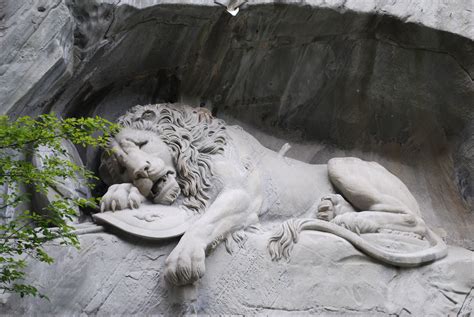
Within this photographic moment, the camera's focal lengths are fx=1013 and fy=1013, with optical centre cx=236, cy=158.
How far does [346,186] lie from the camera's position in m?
6.21

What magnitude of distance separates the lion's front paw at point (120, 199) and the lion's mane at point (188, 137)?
0.98 ft

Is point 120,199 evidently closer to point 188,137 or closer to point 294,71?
point 188,137

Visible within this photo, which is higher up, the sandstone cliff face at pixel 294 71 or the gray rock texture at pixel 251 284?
the sandstone cliff face at pixel 294 71

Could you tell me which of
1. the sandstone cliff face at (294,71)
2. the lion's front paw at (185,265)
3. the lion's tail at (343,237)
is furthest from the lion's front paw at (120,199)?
the lion's tail at (343,237)

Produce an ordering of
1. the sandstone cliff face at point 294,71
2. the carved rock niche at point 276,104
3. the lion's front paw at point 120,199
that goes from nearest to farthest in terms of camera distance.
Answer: the carved rock niche at point 276,104, the lion's front paw at point 120,199, the sandstone cliff face at point 294,71

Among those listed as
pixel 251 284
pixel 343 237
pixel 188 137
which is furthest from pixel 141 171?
pixel 343 237

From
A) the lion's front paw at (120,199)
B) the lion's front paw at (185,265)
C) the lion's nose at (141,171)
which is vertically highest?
the lion's nose at (141,171)

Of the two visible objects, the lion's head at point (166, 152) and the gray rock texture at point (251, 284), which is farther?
the lion's head at point (166, 152)

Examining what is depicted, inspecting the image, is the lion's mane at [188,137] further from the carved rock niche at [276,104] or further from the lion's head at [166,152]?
the carved rock niche at [276,104]

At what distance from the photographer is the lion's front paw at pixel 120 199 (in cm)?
566

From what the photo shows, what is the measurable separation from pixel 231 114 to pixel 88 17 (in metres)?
1.24

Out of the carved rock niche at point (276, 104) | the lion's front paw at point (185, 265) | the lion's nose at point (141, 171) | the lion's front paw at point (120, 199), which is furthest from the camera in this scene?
the lion's nose at point (141, 171)

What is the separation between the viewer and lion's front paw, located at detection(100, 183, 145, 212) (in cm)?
566

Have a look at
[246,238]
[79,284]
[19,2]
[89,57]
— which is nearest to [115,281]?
[79,284]
